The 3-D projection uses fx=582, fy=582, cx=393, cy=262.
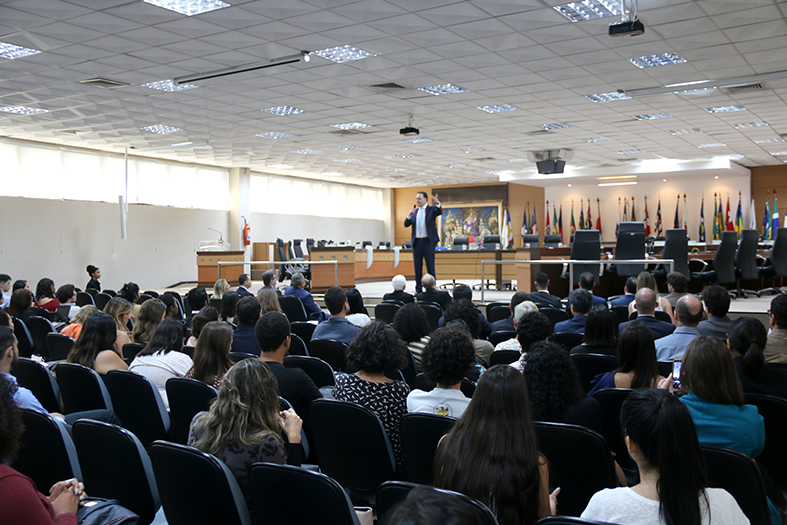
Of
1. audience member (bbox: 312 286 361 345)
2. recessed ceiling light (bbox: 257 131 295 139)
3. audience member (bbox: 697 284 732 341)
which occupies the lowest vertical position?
audience member (bbox: 312 286 361 345)

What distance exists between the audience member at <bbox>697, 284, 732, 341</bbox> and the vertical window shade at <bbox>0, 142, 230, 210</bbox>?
13.9 metres

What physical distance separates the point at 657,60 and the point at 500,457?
Result: 24.6 ft

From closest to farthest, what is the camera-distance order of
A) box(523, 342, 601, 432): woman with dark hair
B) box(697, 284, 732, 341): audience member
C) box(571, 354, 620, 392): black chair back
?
box(523, 342, 601, 432): woman with dark hair < box(571, 354, 620, 392): black chair back < box(697, 284, 732, 341): audience member

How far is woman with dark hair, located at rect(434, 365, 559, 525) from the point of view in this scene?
5.12 ft

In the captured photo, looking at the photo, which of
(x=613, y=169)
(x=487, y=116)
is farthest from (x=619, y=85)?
(x=613, y=169)

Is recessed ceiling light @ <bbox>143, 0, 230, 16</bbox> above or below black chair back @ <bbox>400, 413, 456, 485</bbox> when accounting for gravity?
above

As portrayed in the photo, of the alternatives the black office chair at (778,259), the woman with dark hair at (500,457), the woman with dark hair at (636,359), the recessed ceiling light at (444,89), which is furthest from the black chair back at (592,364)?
the black office chair at (778,259)

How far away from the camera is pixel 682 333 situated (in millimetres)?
3795

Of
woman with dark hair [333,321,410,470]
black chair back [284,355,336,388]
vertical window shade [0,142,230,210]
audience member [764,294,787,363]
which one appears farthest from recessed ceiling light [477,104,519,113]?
Answer: vertical window shade [0,142,230,210]

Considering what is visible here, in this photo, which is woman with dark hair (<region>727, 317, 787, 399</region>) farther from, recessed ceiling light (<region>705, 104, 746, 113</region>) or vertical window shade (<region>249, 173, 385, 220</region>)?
vertical window shade (<region>249, 173, 385, 220</region>)

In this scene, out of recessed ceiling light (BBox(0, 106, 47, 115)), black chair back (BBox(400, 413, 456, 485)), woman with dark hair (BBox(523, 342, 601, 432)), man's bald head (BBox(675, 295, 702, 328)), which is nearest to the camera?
black chair back (BBox(400, 413, 456, 485))

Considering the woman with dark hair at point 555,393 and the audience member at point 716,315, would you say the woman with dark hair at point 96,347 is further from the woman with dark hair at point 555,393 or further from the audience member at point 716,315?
the audience member at point 716,315

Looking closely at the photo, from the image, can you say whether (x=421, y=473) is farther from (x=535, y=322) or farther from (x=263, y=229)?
(x=263, y=229)

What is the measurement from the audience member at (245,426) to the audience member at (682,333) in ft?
8.78
